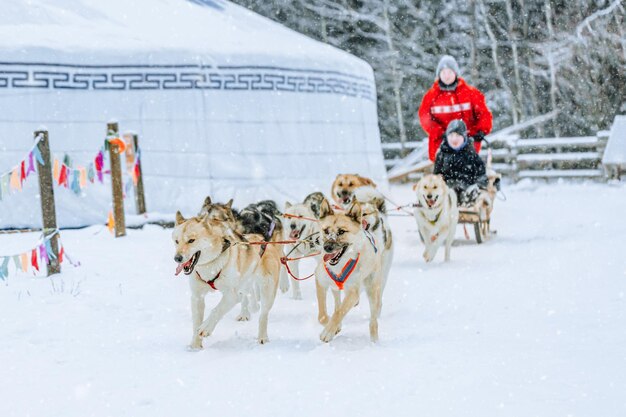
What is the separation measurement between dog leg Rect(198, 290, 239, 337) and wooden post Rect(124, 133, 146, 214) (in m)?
4.98

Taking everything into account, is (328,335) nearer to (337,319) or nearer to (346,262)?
(337,319)

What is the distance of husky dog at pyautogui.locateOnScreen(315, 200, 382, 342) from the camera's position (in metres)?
3.75

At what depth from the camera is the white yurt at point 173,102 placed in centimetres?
862

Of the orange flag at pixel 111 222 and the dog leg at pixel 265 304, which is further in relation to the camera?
the orange flag at pixel 111 222

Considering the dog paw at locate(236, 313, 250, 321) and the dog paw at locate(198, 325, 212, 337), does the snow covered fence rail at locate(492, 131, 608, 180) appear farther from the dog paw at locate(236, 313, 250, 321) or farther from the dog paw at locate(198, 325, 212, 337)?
the dog paw at locate(198, 325, 212, 337)

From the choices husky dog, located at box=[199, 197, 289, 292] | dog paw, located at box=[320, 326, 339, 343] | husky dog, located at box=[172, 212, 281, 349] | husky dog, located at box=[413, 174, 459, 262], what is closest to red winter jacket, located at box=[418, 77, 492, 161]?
husky dog, located at box=[413, 174, 459, 262]

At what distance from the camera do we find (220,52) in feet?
30.8

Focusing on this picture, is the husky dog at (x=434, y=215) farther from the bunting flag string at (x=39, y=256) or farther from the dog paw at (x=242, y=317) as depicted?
the bunting flag string at (x=39, y=256)

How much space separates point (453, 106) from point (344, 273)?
4688mm

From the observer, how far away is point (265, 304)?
3959 mm

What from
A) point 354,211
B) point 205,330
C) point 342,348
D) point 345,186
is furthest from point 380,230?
point 345,186

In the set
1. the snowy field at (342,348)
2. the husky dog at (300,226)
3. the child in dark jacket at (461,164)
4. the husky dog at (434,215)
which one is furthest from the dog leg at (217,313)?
the child in dark jacket at (461,164)

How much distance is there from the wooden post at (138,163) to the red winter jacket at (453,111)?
9.80 feet

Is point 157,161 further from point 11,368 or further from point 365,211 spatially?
point 11,368
